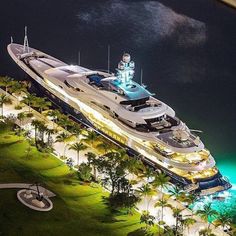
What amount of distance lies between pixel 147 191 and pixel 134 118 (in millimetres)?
7334

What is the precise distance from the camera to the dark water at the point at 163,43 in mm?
58719

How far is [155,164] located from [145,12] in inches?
1180

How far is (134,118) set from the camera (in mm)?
49656

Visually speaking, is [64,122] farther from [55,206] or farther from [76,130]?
[55,206]

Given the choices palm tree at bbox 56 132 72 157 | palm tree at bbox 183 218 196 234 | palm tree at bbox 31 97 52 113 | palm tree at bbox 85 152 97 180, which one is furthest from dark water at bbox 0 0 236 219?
palm tree at bbox 183 218 196 234

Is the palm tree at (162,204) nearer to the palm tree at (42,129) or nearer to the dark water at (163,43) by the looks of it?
the dark water at (163,43)

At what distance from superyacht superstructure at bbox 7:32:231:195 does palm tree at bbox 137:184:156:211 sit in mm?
2936

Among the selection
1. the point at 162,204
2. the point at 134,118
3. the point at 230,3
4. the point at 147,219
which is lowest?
the point at 147,219

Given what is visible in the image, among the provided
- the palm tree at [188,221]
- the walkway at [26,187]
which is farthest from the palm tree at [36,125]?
the palm tree at [188,221]

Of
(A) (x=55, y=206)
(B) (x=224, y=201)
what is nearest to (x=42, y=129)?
(A) (x=55, y=206)

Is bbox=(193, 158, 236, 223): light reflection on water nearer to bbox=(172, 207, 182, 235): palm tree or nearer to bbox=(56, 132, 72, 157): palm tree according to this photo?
bbox=(172, 207, 182, 235): palm tree

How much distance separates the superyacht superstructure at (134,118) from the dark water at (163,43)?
15.8 feet

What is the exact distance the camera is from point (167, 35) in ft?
230

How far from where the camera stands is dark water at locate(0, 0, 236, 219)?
193ft
